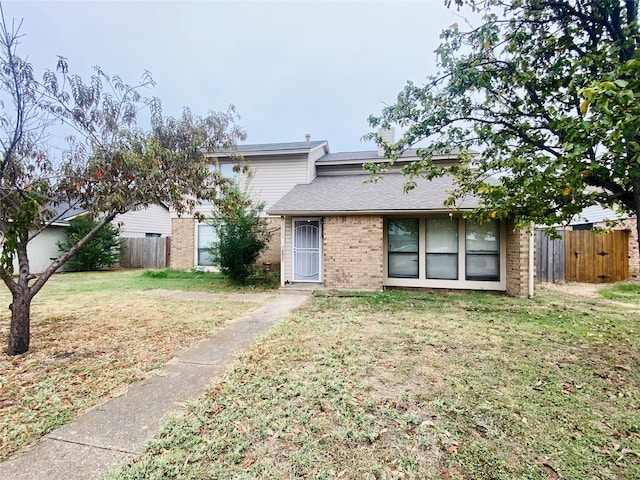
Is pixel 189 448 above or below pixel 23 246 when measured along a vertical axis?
below

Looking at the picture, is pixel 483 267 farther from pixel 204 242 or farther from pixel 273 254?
pixel 204 242

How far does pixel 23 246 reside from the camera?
4664 mm

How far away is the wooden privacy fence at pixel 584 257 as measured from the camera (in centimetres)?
1117

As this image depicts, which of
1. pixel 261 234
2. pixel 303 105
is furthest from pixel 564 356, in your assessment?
pixel 303 105

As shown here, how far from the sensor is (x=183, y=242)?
1373 centimetres

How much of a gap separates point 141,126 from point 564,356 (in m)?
7.36

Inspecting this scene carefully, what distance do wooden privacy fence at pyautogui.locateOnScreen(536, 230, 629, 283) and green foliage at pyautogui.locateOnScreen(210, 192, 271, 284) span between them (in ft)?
32.5

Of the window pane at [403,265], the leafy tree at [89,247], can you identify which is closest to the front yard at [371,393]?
the window pane at [403,265]

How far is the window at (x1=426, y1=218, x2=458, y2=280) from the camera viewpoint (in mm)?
9648

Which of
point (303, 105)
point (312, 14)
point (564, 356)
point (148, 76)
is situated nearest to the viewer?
point (564, 356)

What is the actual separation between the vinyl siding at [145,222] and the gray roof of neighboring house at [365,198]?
11.2m

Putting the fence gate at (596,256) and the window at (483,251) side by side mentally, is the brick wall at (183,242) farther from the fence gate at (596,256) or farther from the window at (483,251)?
the fence gate at (596,256)

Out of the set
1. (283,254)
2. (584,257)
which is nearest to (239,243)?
(283,254)

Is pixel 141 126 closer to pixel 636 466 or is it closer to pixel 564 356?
pixel 636 466
